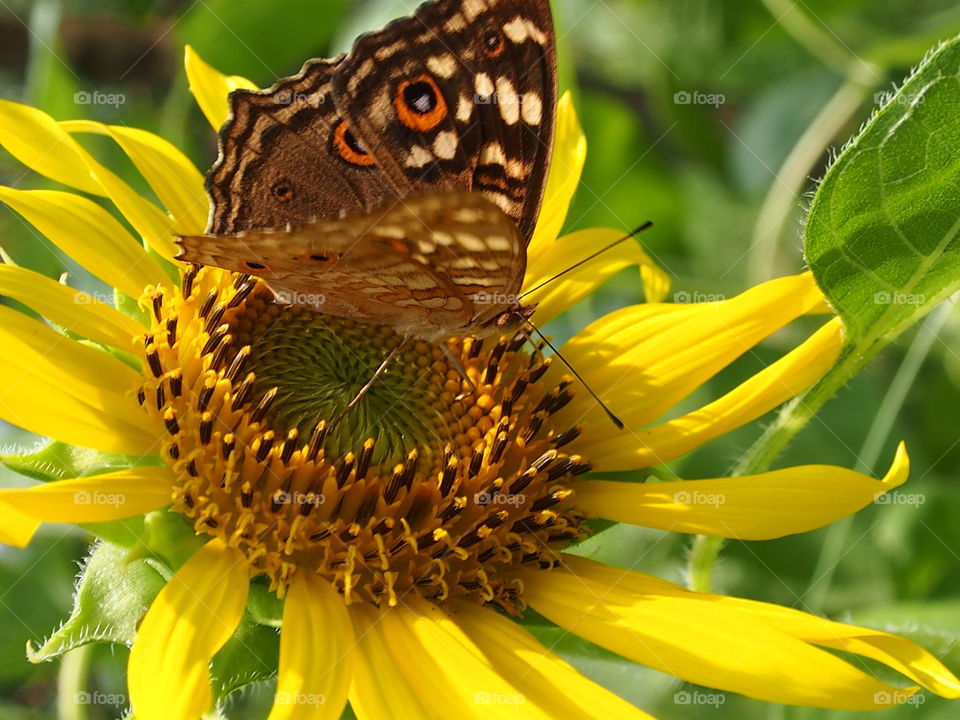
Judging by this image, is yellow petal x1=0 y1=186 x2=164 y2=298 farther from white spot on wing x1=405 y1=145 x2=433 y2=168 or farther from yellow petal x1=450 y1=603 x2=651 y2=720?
yellow petal x1=450 y1=603 x2=651 y2=720

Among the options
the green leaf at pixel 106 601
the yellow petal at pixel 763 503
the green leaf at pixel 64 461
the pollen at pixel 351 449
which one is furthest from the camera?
the yellow petal at pixel 763 503

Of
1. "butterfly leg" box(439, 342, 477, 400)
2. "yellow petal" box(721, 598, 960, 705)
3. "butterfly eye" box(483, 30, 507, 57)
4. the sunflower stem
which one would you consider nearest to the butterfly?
"butterfly eye" box(483, 30, 507, 57)

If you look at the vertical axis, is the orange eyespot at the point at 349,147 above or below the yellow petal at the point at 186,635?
above

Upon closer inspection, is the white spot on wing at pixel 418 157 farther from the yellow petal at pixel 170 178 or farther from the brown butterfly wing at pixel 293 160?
the yellow petal at pixel 170 178

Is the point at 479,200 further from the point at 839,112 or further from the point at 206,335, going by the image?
the point at 839,112

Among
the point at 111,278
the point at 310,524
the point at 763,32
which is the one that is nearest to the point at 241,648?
the point at 310,524

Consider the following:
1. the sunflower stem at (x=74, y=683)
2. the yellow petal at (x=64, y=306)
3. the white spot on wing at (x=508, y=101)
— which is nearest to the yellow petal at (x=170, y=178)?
the yellow petal at (x=64, y=306)
